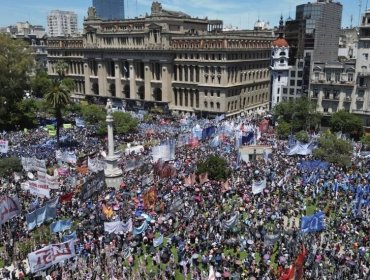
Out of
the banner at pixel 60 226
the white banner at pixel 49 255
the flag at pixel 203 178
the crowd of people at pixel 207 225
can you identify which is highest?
the white banner at pixel 49 255

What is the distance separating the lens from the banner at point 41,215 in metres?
28.9

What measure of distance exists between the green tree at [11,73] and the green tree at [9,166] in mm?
25717

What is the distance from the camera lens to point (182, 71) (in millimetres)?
81125

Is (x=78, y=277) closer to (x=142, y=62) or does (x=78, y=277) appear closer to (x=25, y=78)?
(x=25, y=78)

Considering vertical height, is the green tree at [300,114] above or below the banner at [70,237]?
above

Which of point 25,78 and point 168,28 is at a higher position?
point 168,28

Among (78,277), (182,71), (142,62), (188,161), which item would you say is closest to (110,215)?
(78,277)

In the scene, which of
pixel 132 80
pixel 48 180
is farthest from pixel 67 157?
pixel 132 80

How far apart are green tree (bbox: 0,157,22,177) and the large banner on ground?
12611 millimetres

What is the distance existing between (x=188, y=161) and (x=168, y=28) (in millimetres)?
42816

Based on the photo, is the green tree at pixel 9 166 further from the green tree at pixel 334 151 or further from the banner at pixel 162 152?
the green tree at pixel 334 151

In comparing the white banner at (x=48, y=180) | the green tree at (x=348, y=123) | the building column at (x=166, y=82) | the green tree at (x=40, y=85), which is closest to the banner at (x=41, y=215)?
the white banner at (x=48, y=180)

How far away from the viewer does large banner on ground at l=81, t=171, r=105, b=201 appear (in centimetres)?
3231

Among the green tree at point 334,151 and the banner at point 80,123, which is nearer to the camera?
the green tree at point 334,151
